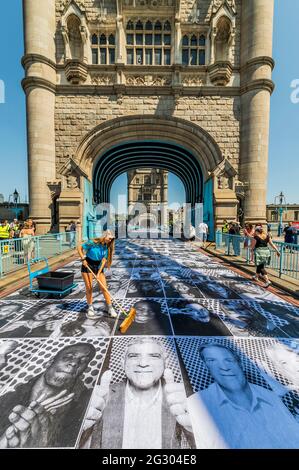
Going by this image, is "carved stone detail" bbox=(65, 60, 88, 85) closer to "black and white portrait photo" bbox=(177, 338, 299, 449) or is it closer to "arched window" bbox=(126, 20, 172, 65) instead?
"arched window" bbox=(126, 20, 172, 65)

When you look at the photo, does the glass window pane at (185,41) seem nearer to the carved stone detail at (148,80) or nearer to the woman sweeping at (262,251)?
the carved stone detail at (148,80)

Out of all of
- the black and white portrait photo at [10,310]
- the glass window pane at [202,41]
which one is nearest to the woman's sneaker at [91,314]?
the black and white portrait photo at [10,310]

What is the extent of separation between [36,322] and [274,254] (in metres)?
8.39

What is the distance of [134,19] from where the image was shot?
14.7 meters

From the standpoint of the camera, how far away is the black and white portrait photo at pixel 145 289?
5.24 metres

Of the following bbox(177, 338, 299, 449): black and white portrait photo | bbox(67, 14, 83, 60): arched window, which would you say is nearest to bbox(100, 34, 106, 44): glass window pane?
bbox(67, 14, 83, 60): arched window

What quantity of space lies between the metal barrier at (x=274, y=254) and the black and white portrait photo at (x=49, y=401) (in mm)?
5957

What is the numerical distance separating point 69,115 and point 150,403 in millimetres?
16808

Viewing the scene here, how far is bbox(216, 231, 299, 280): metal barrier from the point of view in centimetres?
636

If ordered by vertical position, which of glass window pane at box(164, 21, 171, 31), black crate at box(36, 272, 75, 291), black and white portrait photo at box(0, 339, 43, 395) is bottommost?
black and white portrait photo at box(0, 339, 43, 395)

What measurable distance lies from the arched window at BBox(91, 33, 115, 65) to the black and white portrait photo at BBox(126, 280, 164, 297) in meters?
15.9

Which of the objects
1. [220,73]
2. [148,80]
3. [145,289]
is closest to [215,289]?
[145,289]

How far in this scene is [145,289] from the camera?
18.4 ft
